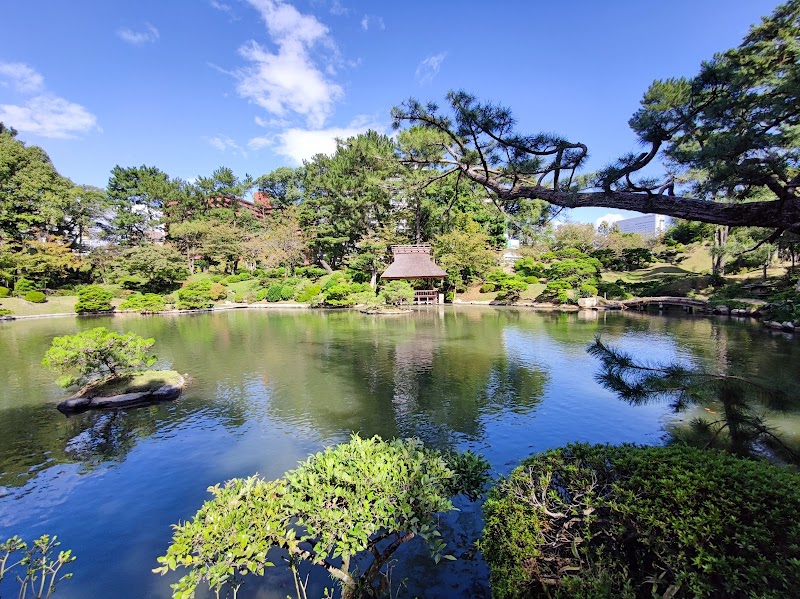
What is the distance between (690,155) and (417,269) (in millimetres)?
23014

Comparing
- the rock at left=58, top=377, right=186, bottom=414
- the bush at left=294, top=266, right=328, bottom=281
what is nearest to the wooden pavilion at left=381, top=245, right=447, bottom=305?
the bush at left=294, top=266, right=328, bottom=281

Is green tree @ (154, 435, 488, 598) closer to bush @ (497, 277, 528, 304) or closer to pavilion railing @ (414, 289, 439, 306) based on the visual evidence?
pavilion railing @ (414, 289, 439, 306)

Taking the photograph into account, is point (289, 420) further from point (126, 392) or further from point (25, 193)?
point (25, 193)

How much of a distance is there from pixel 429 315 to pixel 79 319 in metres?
19.3

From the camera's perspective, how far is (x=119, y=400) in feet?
26.9

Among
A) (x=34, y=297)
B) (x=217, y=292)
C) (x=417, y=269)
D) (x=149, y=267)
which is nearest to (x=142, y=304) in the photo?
(x=149, y=267)

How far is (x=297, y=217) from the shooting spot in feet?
107

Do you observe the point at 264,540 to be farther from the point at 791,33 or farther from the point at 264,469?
the point at 791,33

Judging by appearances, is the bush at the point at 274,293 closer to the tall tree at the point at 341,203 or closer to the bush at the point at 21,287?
the tall tree at the point at 341,203

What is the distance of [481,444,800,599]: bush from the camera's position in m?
1.75

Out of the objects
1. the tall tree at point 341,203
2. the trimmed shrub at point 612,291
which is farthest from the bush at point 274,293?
the trimmed shrub at point 612,291

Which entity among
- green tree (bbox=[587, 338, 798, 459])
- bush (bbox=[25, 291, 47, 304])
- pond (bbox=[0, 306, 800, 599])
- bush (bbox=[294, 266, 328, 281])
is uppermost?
bush (bbox=[294, 266, 328, 281])

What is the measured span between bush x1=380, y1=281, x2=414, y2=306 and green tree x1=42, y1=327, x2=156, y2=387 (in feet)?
52.7

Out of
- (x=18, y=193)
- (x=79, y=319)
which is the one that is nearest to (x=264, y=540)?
(x=79, y=319)
